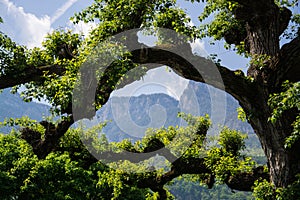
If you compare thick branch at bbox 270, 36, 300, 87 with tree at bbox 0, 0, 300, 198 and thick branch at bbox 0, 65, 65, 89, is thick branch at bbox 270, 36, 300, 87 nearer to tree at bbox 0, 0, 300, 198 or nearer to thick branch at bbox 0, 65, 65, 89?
tree at bbox 0, 0, 300, 198

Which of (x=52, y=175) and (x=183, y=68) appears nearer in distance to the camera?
(x=183, y=68)

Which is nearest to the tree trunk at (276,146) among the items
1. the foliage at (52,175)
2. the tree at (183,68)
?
the tree at (183,68)

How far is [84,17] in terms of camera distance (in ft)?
37.1

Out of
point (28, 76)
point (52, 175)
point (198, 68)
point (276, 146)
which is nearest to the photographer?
point (198, 68)

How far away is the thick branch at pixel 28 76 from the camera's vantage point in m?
10.5

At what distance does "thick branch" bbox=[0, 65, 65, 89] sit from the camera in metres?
10.5

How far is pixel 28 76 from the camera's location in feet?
35.6

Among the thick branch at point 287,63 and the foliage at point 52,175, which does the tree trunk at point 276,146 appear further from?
the foliage at point 52,175

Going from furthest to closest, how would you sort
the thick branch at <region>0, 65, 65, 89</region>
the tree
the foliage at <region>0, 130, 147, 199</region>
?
the foliage at <region>0, 130, 147, 199</region> → the thick branch at <region>0, 65, 65, 89</region> → the tree

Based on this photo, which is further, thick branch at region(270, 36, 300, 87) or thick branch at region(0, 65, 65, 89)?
thick branch at region(0, 65, 65, 89)

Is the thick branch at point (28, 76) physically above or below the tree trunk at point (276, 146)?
above

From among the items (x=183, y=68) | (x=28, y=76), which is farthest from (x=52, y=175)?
(x=183, y=68)

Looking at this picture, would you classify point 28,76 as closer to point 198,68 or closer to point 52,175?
point 198,68

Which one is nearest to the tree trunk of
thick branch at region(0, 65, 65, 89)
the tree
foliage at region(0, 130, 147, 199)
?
the tree
